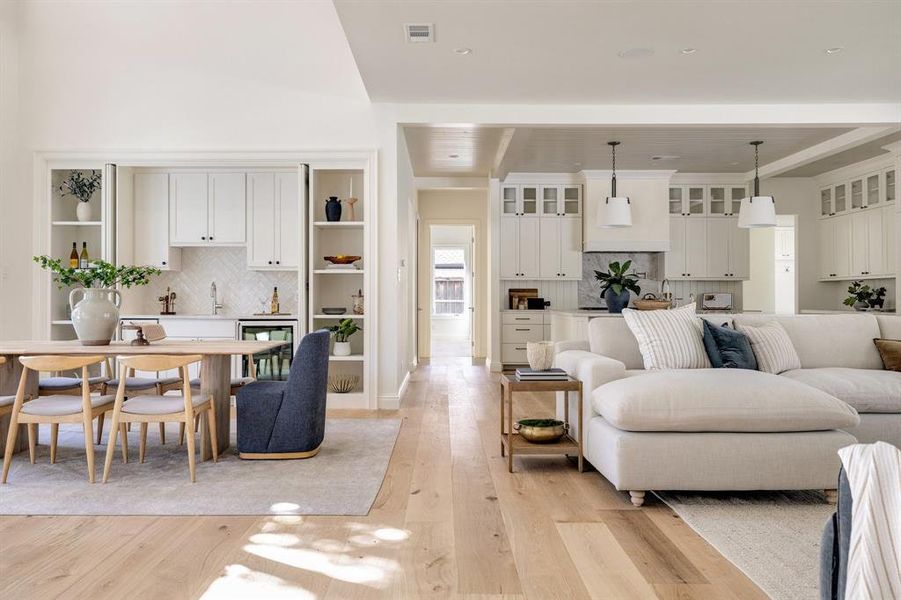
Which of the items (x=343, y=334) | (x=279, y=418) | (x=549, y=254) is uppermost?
Answer: (x=549, y=254)

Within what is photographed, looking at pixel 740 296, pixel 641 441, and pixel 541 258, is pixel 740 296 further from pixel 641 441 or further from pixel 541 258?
pixel 641 441

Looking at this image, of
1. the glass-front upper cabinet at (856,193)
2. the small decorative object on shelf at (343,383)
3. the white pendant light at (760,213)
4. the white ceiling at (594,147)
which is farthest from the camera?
the glass-front upper cabinet at (856,193)

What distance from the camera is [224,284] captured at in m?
6.53

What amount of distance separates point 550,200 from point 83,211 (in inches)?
227

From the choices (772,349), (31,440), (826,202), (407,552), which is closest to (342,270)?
(31,440)

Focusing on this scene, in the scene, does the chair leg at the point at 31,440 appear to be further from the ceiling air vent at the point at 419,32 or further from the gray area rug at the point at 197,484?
the ceiling air vent at the point at 419,32

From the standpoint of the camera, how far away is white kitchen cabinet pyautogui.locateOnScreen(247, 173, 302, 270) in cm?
614

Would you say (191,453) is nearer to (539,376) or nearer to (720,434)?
(539,376)

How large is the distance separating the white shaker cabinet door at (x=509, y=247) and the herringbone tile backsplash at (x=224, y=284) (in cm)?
340

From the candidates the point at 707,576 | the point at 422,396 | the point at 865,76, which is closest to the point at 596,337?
the point at 707,576

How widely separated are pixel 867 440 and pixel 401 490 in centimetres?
254

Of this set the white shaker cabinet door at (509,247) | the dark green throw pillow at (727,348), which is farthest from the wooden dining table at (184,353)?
the white shaker cabinet door at (509,247)

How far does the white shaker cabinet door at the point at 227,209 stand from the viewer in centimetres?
616

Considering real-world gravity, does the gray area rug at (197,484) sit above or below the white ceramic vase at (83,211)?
below
